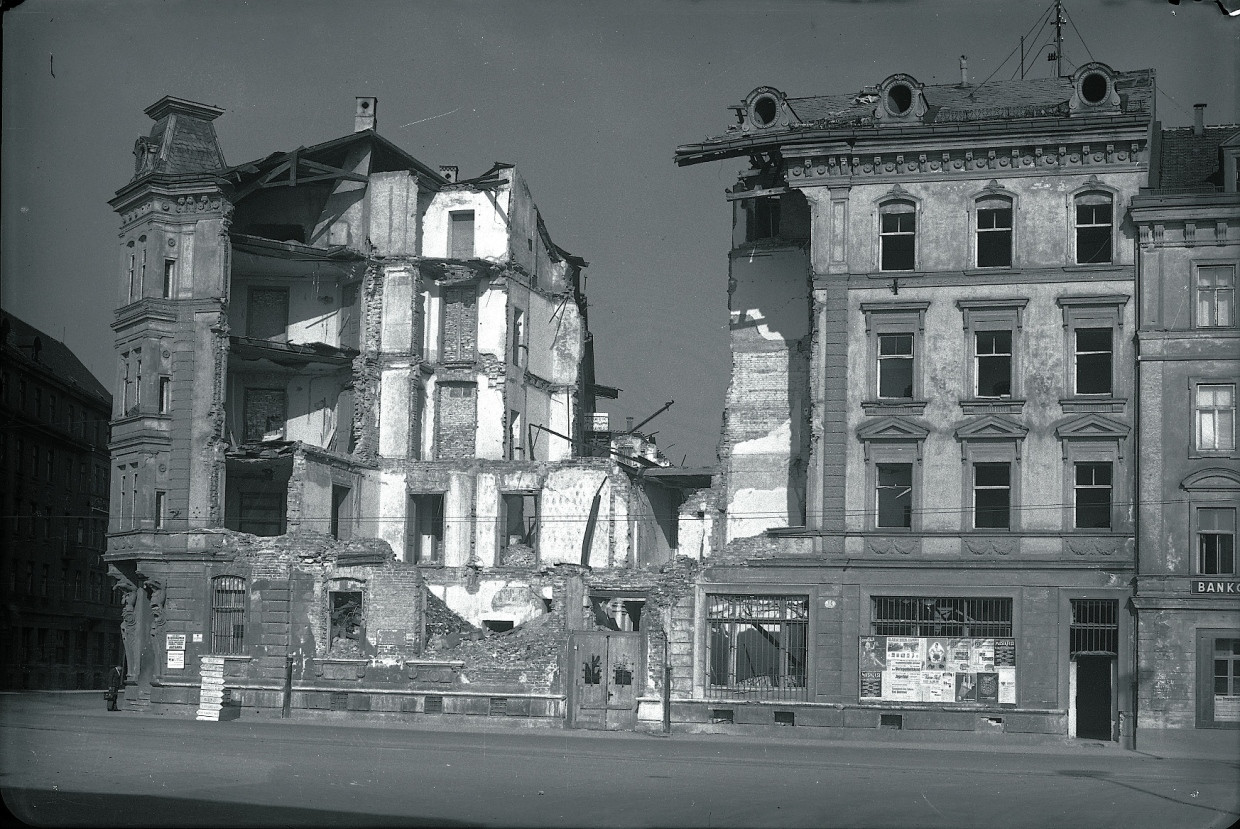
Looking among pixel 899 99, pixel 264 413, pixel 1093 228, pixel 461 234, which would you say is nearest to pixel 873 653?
pixel 1093 228

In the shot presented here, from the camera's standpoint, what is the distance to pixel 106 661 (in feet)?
245

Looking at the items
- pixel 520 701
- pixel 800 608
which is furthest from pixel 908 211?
pixel 520 701

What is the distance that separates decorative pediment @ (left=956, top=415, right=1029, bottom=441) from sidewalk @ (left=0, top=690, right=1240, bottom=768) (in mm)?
7875

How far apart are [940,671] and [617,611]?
15.9 metres

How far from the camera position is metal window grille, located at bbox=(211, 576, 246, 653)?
154 feet

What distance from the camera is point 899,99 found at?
43312 millimetres

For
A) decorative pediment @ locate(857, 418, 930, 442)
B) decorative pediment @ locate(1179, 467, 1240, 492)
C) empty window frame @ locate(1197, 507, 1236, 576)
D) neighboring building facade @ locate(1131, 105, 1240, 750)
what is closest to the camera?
neighboring building facade @ locate(1131, 105, 1240, 750)

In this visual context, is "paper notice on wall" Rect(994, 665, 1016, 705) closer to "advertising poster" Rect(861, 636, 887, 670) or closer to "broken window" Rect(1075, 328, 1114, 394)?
"advertising poster" Rect(861, 636, 887, 670)

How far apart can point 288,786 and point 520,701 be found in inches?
734

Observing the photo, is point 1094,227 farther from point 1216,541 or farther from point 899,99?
point 1216,541

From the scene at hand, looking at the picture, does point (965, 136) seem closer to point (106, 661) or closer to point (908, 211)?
point (908, 211)

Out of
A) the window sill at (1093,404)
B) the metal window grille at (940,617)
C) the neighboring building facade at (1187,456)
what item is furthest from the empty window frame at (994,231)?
the metal window grille at (940,617)

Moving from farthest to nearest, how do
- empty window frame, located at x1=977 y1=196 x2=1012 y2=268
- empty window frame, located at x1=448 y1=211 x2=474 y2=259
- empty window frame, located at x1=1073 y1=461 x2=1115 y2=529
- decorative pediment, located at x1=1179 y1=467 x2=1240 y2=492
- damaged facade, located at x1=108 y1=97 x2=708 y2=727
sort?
empty window frame, located at x1=448 y1=211 x2=474 y2=259 < damaged facade, located at x1=108 y1=97 x2=708 y2=727 < empty window frame, located at x1=977 y1=196 x2=1012 y2=268 < empty window frame, located at x1=1073 y1=461 x2=1115 y2=529 < decorative pediment, located at x1=1179 y1=467 x2=1240 y2=492

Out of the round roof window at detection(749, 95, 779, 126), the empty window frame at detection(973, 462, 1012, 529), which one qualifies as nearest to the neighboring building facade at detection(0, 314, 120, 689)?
the round roof window at detection(749, 95, 779, 126)
